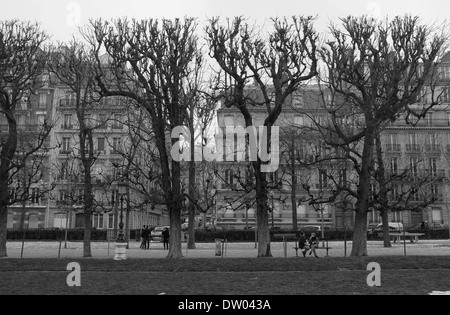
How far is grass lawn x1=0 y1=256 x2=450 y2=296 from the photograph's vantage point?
12.7m

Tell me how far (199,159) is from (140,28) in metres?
20.6

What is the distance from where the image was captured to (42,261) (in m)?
20.5

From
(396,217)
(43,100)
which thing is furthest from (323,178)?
(43,100)

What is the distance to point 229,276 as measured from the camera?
628 inches

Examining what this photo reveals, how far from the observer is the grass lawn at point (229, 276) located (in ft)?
41.8

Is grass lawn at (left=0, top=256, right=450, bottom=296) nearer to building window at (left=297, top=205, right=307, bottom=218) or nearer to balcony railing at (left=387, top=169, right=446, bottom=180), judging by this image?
balcony railing at (left=387, top=169, right=446, bottom=180)

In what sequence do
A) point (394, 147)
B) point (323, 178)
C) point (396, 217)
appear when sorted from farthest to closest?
point (394, 147)
point (396, 217)
point (323, 178)

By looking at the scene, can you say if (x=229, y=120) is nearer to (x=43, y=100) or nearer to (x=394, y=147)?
(x=394, y=147)

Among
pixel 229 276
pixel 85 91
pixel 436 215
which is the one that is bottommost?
pixel 229 276

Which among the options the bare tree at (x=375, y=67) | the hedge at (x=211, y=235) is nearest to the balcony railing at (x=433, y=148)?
the hedge at (x=211, y=235)
